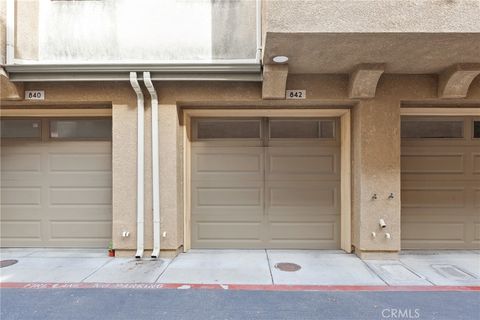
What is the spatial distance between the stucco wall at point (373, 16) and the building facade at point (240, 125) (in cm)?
2

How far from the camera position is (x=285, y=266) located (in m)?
4.20

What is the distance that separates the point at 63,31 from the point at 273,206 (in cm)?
463

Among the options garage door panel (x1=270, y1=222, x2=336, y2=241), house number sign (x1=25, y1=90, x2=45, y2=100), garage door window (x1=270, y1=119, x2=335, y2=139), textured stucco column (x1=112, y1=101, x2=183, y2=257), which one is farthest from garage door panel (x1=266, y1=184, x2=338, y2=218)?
house number sign (x1=25, y1=90, x2=45, y2=100)

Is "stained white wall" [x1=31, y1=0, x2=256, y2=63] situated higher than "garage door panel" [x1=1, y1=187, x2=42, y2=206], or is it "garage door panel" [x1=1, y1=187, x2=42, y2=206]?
"stained white wall" [x1=31, y1=0, x2=256, y2=63]

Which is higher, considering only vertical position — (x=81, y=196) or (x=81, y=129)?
(x=81, y=129)

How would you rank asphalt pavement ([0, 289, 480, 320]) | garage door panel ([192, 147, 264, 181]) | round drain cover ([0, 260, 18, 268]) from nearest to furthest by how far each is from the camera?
asphalt pavement ([0, 289, 480, 320]) → round drain cover ([0, 260, 18, 268]) → garage door panel ([192, 147, 264, 181])

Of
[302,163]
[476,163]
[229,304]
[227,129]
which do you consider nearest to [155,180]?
[227,129]

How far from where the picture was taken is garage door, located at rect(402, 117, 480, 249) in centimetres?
499

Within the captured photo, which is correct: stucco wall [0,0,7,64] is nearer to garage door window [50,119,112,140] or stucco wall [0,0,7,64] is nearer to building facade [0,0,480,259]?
building facade [0,0,480,259]

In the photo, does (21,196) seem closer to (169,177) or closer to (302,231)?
(169,177)

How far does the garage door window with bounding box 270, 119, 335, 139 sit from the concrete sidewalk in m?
2.09

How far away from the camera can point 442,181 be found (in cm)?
501

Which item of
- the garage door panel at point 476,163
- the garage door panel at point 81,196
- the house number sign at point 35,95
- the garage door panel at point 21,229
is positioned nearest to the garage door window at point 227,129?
the garage door panel at point 81,196

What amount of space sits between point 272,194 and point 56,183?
3949 millimetres
